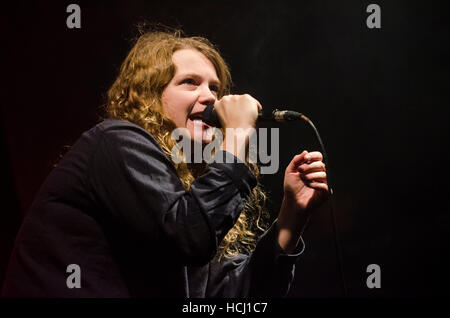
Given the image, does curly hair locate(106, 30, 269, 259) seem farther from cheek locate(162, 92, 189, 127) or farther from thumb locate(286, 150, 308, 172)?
thumb locate(286, 150, 308, 172)

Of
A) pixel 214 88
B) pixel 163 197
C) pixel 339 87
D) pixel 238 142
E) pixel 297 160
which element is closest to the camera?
pixel 163 197

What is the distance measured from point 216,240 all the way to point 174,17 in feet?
4.23

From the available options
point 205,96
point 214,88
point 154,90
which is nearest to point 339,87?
point 214,88

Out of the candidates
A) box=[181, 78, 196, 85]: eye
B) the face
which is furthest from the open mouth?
box=[181, 78, 196, 85]: eye

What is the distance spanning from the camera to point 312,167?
1.24 metres

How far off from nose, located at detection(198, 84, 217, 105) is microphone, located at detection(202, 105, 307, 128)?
79mm

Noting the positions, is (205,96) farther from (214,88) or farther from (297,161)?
(297,161)

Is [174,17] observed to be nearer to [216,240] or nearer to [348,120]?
[348,120]

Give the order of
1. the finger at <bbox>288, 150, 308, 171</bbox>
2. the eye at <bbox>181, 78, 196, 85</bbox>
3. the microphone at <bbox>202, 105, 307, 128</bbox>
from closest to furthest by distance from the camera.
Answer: the microphone at <bbox>202, 105, 307, 128</bbox> < the finger at <bbox>288, 150, 308, 171</bbox> < the eye at <bbox>181, 78, 196, 85</bbox>

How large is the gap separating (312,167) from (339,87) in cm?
74

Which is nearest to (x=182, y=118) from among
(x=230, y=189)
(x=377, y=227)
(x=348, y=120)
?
(x=230, y=189)

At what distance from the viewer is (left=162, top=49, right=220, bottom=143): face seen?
1.31m

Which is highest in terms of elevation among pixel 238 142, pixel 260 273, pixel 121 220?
pixel 238 142
